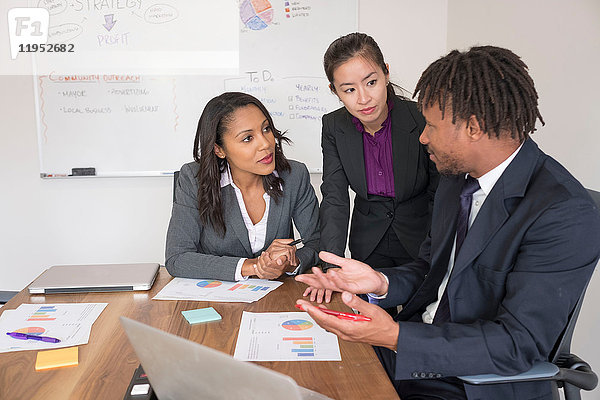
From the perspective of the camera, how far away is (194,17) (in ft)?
10.7

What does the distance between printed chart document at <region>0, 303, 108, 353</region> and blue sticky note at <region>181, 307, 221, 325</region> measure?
243 millimetres

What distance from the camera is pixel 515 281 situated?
1.17 metres

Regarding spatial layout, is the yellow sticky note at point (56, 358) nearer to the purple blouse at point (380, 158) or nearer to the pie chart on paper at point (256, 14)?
the purple blouse at point (380, 158)

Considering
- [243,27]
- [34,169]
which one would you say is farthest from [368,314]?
[34,169]

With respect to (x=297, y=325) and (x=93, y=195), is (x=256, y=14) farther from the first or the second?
(x=297, y=325)

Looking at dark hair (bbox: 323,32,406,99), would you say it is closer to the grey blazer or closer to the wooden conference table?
the grey blazer

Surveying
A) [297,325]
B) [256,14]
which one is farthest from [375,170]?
[256,14]

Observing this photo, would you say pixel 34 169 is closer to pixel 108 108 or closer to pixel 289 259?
pixel 108 108

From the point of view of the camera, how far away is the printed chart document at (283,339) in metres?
1.19

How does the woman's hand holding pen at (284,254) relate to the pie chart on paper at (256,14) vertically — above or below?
below

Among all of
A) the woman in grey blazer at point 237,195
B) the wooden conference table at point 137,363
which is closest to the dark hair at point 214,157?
the woman in grey blazer at point 237,195

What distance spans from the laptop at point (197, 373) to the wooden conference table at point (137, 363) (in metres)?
0.22

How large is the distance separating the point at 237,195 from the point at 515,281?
43.8 inches

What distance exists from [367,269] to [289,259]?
332mm
